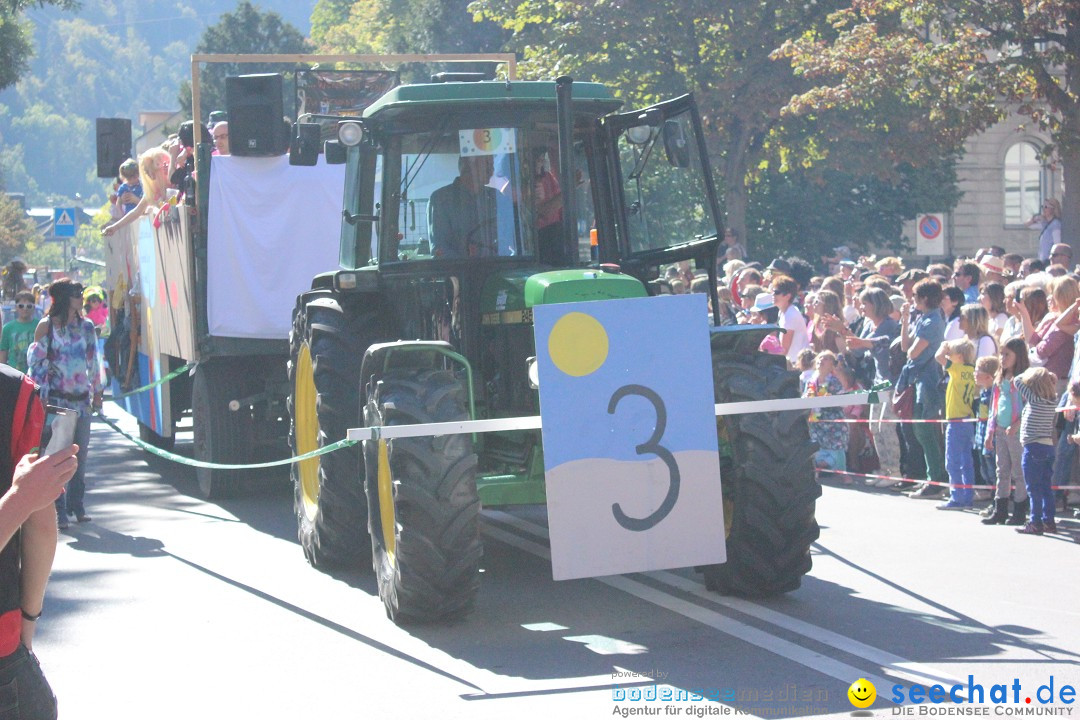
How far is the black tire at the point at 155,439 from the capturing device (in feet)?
52.0

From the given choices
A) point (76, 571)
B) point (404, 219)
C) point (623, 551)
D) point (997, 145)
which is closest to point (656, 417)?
point (623, 551)

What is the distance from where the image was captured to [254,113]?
11.1 m

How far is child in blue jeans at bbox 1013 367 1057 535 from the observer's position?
994cm

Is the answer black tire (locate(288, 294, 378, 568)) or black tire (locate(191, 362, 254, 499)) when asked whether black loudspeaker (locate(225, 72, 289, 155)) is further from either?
black tire (locate(288, 294, 378, 568))

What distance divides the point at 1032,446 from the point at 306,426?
16.4 feet

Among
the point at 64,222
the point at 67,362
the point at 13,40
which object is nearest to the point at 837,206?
the point at 64,222

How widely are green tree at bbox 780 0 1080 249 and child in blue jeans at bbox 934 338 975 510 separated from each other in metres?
9.88

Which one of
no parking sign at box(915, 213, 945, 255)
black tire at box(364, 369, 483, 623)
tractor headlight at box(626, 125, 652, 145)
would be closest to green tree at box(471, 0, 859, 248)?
no parking sign at box(915, 213, 945, 255)

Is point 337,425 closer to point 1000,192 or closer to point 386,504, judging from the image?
point 386,504

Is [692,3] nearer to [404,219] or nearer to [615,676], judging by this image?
[404,219]

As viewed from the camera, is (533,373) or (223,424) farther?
(223,424)

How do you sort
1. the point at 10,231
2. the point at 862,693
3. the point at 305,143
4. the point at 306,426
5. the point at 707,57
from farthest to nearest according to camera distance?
the point at 10,231, the point at 707,57, the point at 306,426, the point at 305,143, the point at 862,693

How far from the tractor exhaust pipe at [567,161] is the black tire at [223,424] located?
205 inches

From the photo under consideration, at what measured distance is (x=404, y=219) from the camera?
332 inches
